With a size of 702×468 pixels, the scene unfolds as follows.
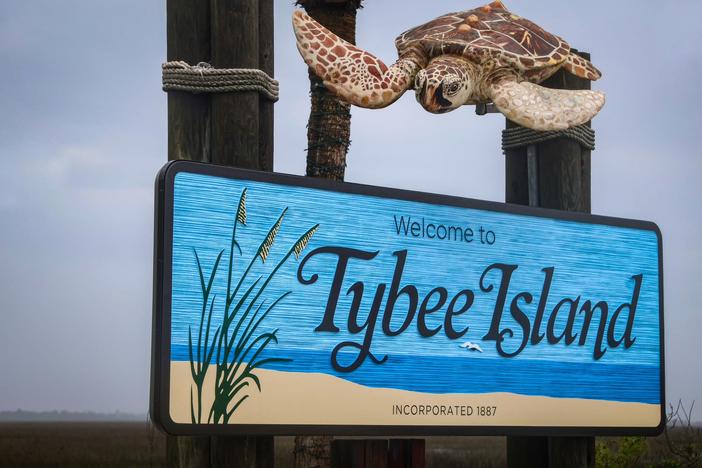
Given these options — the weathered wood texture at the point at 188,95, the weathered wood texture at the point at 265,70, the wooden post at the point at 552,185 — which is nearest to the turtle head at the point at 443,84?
the weathered wood texture at the point at 265,70

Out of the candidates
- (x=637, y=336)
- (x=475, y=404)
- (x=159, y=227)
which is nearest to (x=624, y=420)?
(x=637, y=336)

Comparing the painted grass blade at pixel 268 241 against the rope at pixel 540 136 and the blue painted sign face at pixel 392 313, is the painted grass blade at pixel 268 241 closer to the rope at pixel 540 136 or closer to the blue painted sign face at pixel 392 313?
the blue painted sign face at pixel 392 313

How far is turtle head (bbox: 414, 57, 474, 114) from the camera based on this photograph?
6102mm

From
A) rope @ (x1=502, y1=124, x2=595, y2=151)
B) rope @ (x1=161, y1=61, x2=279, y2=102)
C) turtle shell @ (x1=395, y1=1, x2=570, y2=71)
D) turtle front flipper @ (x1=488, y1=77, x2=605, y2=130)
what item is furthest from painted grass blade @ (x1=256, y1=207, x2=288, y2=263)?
rope @ (x1=502, y1=124, x2=595, y2=151)

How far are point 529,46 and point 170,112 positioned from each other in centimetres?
219

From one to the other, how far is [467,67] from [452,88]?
229 millimetres

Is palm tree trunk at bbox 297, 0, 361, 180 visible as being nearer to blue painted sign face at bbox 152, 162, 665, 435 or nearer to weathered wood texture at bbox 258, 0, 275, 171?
weathered wood texture at bbox 258, 0, 275, 171

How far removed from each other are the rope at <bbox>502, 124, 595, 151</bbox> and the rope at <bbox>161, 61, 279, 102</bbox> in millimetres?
2068

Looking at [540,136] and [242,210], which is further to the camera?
[540,136]

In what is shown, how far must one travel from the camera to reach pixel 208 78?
5.93 metres

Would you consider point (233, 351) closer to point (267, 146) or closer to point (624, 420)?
point (267, 146)

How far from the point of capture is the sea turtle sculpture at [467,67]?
6.00 m

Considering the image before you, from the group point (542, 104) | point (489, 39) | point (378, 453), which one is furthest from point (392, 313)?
point (489, 39)

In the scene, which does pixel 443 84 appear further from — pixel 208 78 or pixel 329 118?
pixel 329 118
